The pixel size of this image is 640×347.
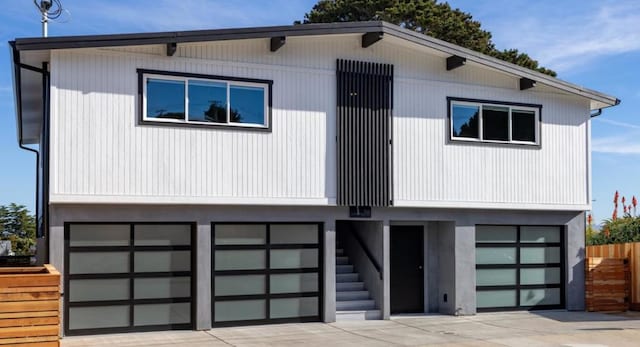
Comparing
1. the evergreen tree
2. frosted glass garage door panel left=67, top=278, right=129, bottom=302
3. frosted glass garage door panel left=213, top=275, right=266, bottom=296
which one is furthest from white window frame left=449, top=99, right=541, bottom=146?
the evergreen tree

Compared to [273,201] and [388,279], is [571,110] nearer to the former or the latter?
[388,279]

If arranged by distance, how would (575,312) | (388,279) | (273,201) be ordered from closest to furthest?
(273,201), (388,279), (575,312)

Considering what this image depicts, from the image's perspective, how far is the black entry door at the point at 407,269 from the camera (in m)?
16.8

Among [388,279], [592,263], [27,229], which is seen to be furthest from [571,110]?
[27,229]

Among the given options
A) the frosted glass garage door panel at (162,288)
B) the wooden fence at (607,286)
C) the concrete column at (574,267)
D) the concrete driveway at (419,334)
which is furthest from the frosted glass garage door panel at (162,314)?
the wooden fence at (607,286)

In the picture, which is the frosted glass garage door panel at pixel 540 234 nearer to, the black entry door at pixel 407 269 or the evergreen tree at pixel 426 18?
the black entry door at pixel 407 269

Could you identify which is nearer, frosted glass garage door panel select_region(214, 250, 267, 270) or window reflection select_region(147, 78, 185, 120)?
window reflection select_region(147, 78, 185, 120)

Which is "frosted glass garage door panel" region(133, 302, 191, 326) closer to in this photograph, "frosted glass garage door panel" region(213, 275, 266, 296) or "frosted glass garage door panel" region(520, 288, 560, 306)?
"frosted glass garage door panel" region(213, 275, 266, 296)

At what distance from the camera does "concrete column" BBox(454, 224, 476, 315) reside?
1636 centimetres

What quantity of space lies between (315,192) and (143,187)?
3.37 meters

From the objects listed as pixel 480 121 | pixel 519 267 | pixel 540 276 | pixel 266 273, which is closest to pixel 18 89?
pixel 266 273

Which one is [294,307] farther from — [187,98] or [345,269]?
[187,98]

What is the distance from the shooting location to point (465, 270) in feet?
54.1

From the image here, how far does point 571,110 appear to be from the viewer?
17.8 metres
